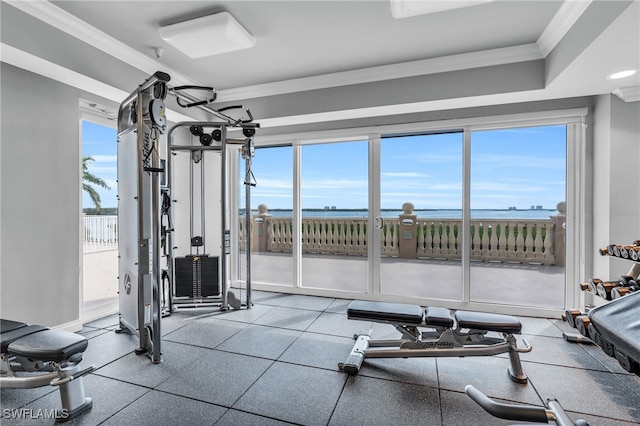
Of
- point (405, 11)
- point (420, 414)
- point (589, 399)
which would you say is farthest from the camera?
point (405, 11)

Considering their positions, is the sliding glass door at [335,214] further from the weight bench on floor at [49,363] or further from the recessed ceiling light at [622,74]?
the weight bench on floor at [49,363]

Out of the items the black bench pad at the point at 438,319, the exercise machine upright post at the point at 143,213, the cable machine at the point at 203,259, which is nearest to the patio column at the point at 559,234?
the black bench pad at the point at 438,319

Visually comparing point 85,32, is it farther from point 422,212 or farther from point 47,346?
point 422,212

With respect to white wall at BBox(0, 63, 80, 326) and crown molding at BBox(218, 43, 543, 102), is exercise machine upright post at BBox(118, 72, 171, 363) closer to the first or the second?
white wall at BBox(0, 63, 80, 326)

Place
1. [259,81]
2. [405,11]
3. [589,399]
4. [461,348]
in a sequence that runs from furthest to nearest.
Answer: [259,81] < [461,348] < [405,11] < [589,399]

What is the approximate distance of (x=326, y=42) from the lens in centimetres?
277

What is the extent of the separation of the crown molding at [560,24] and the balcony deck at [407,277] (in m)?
2.41

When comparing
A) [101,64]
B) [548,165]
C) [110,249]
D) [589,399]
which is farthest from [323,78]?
[110,249]

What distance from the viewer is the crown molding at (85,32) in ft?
7.28

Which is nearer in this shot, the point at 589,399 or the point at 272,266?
the point at 589,399

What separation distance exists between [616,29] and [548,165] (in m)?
1.87

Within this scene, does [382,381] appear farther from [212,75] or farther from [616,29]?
[212,75]

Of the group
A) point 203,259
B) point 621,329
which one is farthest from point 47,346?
point 621,329

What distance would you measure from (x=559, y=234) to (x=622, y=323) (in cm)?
281
